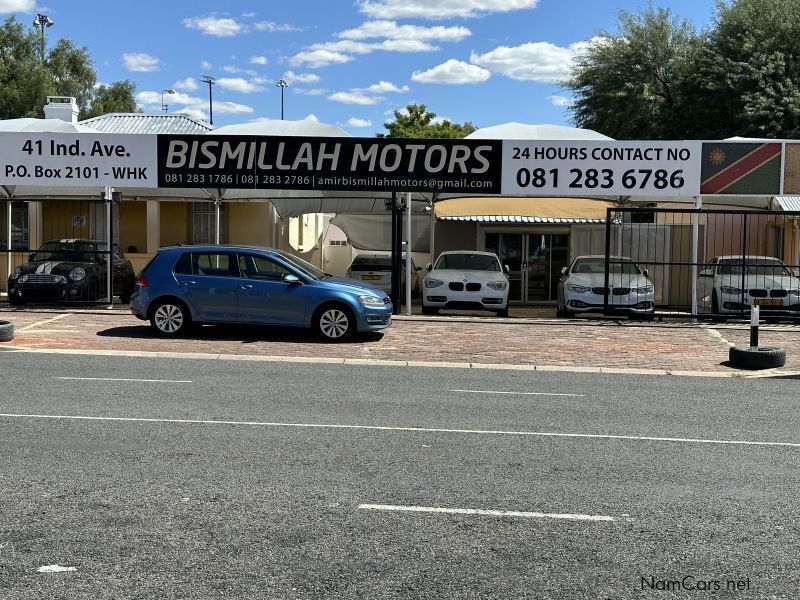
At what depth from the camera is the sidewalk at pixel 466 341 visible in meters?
13.7

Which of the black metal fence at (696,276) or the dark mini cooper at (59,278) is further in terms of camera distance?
the dark mini cooper at (59,278)

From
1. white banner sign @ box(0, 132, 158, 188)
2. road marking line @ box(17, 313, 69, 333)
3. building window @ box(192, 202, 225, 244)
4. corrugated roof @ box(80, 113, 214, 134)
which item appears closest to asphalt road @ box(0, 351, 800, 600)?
road marking line @ box(17, 313, 69, 333)

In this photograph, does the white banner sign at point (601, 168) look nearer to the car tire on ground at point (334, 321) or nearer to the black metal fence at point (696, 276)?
the black metal fence at point (696, 276)

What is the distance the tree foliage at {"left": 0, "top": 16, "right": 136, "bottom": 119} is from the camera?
4422cm

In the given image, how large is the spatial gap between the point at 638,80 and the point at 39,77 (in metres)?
28.0

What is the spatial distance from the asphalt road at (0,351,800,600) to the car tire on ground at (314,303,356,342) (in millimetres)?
4520

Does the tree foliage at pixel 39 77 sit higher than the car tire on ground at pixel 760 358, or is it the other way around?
the tree foliage at pixel 39 77

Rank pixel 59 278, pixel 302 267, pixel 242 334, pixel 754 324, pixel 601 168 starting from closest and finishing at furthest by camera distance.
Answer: pixel 754 324, pixel 302 267, pixel 242 334, pixel 601 168, pixel 59 278

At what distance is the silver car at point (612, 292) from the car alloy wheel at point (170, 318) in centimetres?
826

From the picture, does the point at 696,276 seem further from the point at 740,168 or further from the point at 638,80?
the point at 638,80

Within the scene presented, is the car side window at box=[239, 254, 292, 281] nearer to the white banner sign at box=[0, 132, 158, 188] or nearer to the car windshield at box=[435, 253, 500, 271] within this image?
the white banner sign at box=[0, 132, 158, 188]

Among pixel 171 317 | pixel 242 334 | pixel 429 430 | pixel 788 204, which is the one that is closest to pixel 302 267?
pixel 242 334

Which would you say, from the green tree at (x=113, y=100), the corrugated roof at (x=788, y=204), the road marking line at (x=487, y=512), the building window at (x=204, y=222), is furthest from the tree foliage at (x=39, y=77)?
the road marking line at (x=487, y=512)

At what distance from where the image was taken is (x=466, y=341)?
15.7 m
